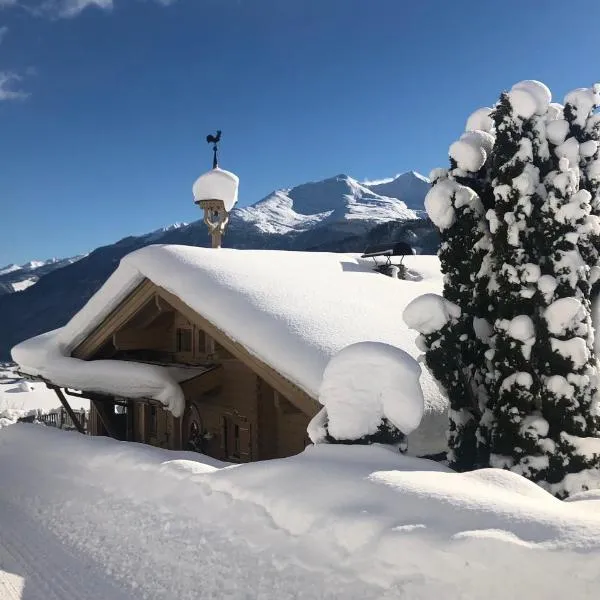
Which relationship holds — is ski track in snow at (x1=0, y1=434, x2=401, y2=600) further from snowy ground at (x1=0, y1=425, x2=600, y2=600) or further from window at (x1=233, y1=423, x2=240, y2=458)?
window at (x1=233, y1=423, x2=240, y2=458)

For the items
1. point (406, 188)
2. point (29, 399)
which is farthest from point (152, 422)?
point (406, 188)

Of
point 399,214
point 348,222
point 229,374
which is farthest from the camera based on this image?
point 399,214

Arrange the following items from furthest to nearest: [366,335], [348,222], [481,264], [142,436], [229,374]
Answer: [348,222] → [142,436] → [229,374] → [366,335] → [481,264]

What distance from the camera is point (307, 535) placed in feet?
13.4

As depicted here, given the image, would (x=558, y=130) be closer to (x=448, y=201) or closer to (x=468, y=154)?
(x=468, y=154)

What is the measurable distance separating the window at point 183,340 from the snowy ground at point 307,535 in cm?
495

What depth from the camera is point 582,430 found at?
5430 mm

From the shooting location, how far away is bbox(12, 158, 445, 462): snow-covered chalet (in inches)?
276

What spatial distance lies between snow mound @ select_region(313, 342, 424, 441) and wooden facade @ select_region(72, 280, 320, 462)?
199cm

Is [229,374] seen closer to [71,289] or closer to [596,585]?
[596,585]

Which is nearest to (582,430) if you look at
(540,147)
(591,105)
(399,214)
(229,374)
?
(540,147)

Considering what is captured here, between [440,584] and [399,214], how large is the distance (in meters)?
121

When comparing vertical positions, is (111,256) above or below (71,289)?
above

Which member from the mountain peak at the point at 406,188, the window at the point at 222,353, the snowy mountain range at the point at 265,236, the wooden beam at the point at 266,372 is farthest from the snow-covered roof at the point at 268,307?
the mountain peak at the point at 406,188
